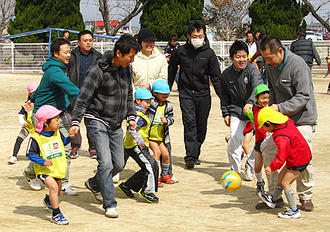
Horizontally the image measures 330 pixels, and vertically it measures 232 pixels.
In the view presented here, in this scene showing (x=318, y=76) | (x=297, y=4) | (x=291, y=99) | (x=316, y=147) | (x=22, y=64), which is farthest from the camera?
(x=297, y=4)

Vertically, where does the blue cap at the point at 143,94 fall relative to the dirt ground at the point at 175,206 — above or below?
above

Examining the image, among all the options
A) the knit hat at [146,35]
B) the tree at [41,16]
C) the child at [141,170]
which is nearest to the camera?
the child at [141,170]

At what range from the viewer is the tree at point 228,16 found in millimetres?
52562

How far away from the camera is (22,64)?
102 feet

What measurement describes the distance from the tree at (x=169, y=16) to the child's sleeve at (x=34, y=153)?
89.1 feet

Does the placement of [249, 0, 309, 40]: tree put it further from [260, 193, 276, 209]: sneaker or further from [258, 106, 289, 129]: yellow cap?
[258, 106, 289, 129]: yellow cap

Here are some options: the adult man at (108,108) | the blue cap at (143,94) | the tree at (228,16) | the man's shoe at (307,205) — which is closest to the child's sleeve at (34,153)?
the adult man at (108,108)

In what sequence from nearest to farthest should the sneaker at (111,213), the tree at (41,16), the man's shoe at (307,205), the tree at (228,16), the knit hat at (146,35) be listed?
1. the sneaker at (111,213)
2. the man's shoe at (307,205)
3. the knit hat at (146,35)
4. the tree at (41,16)
5. the tree at (228,16)

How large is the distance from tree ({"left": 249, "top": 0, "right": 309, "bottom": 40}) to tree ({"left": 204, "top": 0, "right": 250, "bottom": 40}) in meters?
18.6

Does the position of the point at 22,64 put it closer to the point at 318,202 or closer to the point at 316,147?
the point at 316,147

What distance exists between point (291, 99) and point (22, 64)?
26.1m

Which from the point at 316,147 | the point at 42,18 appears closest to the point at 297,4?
the point at 42,18

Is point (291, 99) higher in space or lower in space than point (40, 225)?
higher

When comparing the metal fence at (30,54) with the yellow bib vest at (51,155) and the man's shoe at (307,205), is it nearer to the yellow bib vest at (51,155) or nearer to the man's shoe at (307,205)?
the man's shoe at (307,205)
